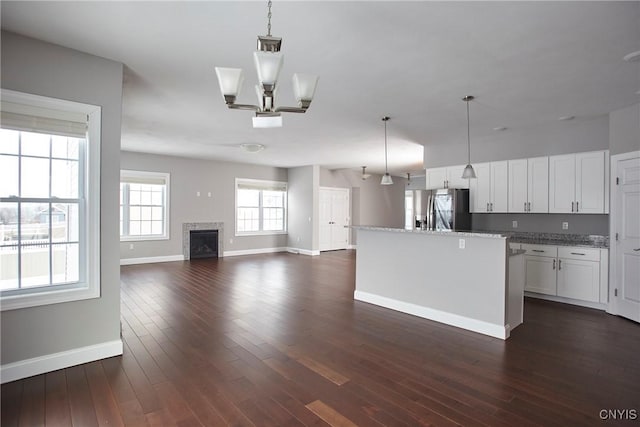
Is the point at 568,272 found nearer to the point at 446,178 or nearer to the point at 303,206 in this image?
the point at 446,178

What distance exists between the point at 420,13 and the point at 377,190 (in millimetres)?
9274

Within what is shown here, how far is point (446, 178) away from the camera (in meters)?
6.12

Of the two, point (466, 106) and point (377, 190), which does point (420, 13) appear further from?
point (377, 190)

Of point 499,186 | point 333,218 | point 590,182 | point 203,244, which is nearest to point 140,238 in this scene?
point 203,244

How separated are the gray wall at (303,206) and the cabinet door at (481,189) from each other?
15.0 feet

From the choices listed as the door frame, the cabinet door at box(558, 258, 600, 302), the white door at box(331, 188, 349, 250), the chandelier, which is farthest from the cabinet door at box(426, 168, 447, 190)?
the chandelier

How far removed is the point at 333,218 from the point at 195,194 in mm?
4176

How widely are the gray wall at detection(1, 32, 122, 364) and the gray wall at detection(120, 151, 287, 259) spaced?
5.18 metres

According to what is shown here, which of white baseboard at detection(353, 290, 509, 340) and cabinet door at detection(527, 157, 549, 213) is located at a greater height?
cabinet door at detection(527, 157, 549, 213)

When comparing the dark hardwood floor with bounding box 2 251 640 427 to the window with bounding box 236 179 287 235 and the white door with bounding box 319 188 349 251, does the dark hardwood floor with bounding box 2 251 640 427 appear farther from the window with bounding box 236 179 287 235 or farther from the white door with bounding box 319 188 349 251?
the white door with bounding box 319 188 349 251

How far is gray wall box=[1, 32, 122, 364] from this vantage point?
8.09 feet

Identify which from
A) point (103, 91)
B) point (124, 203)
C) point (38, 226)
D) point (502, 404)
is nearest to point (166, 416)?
point (38, 226)

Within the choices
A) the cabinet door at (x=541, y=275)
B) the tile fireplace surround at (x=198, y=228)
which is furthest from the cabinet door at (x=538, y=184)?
the tile fireplace surround at (x=198, y=228)

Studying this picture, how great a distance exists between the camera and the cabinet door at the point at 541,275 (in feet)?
15.6
